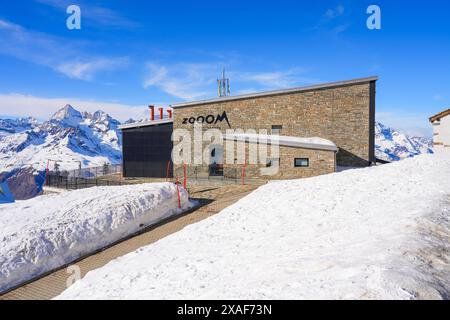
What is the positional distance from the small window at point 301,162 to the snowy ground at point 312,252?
8.37 metres

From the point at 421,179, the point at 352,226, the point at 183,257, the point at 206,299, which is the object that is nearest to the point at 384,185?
the point at 421,179

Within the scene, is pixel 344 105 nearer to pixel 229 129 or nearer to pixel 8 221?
pixel 229 129

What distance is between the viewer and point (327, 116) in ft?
81.9

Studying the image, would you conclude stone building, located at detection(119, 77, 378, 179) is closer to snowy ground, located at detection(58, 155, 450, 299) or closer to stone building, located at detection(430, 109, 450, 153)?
stone building, located at detection(430, 109, 450, 153)

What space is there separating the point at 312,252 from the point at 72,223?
9.86 metres

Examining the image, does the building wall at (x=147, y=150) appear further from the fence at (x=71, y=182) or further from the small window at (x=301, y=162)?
the small window at (x=301, y=162)

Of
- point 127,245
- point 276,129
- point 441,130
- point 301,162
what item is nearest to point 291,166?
point 301,162

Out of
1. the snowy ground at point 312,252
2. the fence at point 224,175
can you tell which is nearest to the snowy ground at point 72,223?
the snowy ground at point 312,252

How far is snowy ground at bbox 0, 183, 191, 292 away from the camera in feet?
32.0

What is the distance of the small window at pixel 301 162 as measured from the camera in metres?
→ 21.2

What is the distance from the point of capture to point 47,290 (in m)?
8.52

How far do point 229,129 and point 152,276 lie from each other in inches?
828

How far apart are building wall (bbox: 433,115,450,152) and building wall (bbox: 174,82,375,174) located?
469 cm

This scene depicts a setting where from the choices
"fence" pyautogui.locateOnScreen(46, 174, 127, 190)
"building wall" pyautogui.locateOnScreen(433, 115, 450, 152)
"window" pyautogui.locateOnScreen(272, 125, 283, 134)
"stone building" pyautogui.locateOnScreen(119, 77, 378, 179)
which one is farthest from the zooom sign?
"building wall" pyautogui.locateOnScreen(433, 115, 450, 152)
